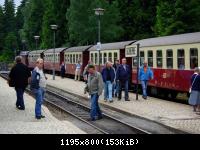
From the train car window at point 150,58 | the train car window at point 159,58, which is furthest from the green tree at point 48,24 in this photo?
the train car window at point 159,58

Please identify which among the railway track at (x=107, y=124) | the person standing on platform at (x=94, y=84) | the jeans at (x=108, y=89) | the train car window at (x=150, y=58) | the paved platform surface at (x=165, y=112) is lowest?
the railway track at (x=107, y=124)

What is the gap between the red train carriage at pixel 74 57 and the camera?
156ft

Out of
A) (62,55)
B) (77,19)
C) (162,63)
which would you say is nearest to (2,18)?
(77,19)

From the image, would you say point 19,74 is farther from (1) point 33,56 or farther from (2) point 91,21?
(1) point 33,56

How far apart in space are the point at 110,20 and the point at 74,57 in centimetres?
1776

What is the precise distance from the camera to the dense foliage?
51.0 metres

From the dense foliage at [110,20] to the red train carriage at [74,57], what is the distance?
26.8ft

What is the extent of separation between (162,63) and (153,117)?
8044mm

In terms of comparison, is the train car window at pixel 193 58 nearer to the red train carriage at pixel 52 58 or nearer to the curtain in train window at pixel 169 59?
the curtain in train window at pixel 169 59

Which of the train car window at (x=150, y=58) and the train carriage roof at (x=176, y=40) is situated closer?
the train carriage roof at (x=176, y=40)

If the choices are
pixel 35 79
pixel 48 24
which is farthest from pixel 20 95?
pixel 48 24

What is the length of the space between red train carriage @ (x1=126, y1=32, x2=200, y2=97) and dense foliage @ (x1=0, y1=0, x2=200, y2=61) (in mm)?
21043

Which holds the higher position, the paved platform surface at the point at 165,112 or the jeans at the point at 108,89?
the jeans at the point at 108,89

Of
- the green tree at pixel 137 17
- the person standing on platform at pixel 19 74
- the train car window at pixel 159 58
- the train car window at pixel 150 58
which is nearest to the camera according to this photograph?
the person standing on platform at pixel 19 74
